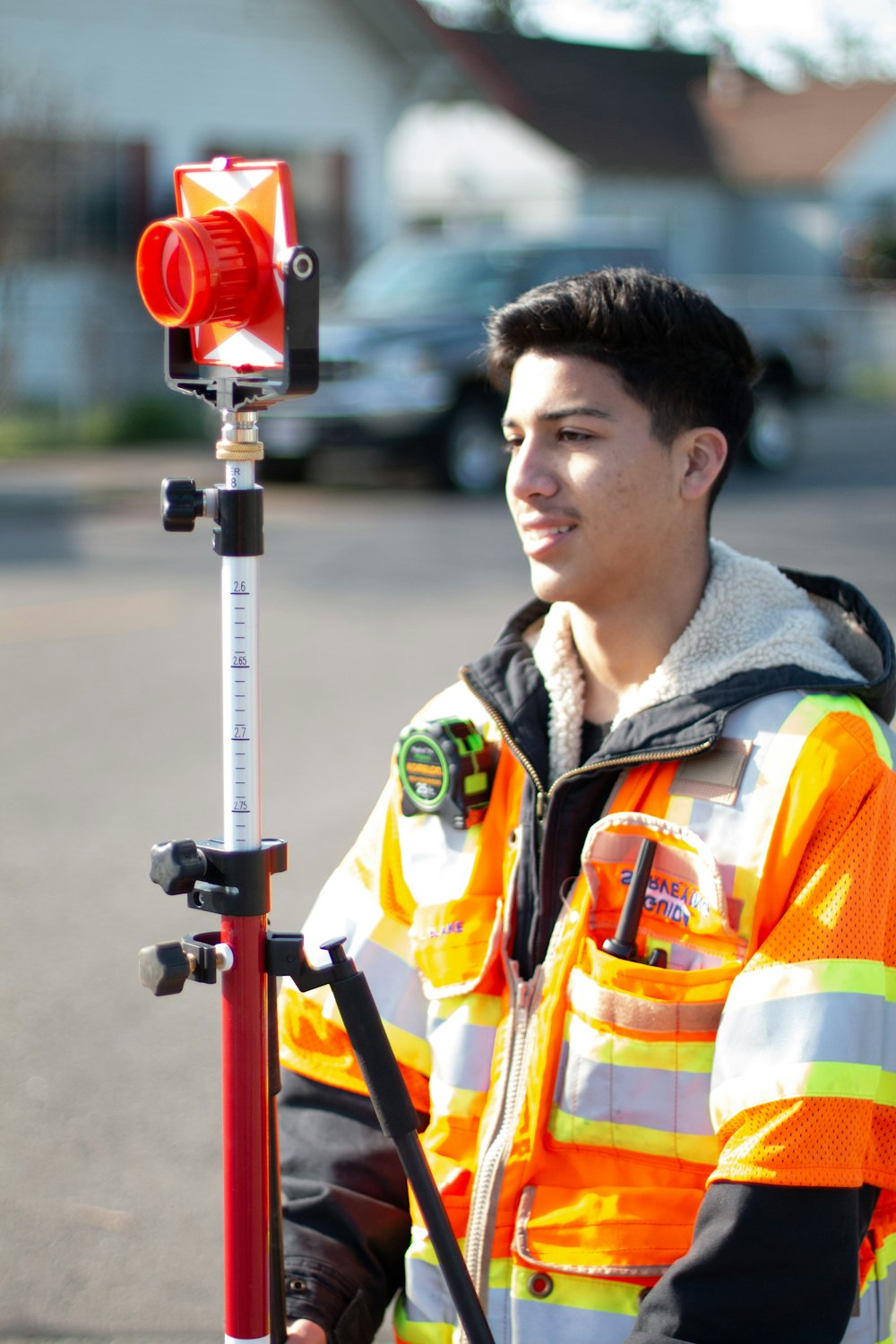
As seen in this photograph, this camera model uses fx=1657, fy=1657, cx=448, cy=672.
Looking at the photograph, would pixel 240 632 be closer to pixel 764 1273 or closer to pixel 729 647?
pixel 729 647

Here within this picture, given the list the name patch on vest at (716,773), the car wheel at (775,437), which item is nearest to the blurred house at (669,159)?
the car wheel at (775,437)

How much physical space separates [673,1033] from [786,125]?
3770cm

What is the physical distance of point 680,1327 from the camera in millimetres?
1718

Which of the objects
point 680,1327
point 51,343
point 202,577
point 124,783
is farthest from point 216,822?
point 51,343

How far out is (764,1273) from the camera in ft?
5.61

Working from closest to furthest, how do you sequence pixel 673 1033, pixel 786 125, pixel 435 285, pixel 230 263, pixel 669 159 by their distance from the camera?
pixel 230 263
pixel 673 1033
pixel 435 285
pixel 669 159
pixel 786 125

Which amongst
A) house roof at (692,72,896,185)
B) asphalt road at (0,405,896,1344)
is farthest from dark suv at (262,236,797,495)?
house roof at (692,72,896,185)

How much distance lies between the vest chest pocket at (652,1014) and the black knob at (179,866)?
50cm

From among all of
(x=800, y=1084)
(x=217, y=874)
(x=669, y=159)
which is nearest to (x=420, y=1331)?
(x=800, y=1084)

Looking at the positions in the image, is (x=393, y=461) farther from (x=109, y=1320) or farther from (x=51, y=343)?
(x=109, y=1320)

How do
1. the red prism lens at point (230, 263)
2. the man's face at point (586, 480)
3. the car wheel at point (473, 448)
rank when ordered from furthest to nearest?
the car wheel at point (473, 448)
the man's face at point (586, 480)
the red prism lens at point (230, 263)

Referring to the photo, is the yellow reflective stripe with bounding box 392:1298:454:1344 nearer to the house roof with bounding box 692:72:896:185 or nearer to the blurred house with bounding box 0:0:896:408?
the blurred house with bounding box 0:0:896:408

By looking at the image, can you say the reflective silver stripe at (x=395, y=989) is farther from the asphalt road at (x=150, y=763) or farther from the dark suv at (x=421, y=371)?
the dark suv at (x=421, y=371)

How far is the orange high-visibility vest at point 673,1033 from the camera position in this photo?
1.76 m
